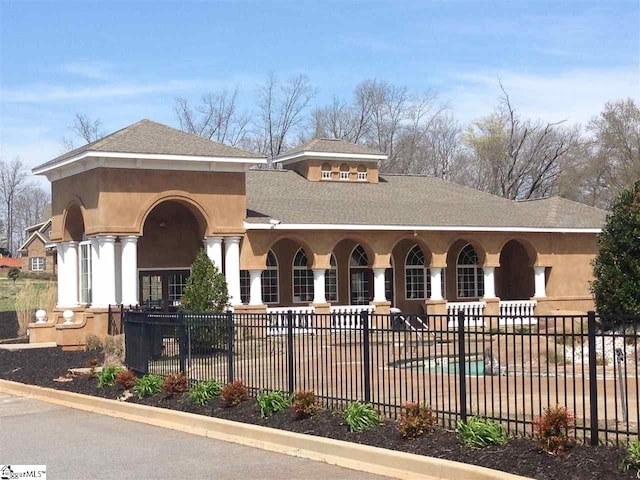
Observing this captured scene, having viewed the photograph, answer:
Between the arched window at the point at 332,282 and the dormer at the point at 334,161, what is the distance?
4075mm

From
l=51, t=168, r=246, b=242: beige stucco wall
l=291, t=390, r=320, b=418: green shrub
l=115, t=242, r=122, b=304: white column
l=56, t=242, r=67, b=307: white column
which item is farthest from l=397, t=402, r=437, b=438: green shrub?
l=56, t=242, r=67, b=307: white column

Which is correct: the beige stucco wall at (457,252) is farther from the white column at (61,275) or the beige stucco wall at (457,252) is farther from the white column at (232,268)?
the white column at (61,275)

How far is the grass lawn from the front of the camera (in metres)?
51.3

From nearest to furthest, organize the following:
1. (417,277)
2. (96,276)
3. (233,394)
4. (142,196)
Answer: (233,394), (142,196), (96,276), (417,277)

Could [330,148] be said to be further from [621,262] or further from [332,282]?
[621,262]


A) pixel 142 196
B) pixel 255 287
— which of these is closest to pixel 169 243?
pixel 255 287

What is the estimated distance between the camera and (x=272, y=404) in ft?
43.8

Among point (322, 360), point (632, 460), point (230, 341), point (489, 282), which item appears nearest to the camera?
point (632, 460)

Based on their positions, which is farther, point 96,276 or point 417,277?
point 417,277

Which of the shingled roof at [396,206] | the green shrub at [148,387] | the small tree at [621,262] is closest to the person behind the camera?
the green shrub at [148,387]

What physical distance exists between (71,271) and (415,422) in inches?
859

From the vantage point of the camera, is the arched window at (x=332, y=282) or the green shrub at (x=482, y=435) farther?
the arched window at (x=332, y=282)

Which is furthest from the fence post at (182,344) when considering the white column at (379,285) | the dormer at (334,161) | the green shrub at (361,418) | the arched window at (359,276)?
the dormer at (334,161)

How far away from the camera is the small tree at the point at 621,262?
76.5ft
